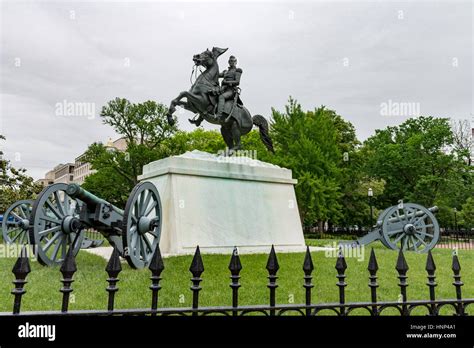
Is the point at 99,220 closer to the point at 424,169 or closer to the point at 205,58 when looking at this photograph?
the point at 205,58

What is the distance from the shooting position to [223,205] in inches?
403

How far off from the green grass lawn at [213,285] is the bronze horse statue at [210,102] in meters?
4.17

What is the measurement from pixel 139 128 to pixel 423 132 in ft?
85.8

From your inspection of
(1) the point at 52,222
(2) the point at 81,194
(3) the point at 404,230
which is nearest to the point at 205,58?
(2) the point at 81,194

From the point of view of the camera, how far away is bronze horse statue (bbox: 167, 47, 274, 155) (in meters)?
10.3

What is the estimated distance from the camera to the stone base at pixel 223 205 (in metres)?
9.34

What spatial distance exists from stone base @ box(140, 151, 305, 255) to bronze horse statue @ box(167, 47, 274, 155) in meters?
1.01

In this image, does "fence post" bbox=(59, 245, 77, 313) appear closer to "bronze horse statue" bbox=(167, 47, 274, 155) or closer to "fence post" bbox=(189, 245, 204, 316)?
Answer: "fence post" bbox=(189, 245, 204, 316)

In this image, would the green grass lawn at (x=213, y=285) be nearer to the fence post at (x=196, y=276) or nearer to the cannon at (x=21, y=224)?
the fence post at (x=196, y=276)

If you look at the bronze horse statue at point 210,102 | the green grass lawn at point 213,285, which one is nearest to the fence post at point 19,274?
the green grass lawn at point 213,285

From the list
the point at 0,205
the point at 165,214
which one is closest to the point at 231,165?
the point at 165,214

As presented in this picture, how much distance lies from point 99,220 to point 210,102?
4912mm
